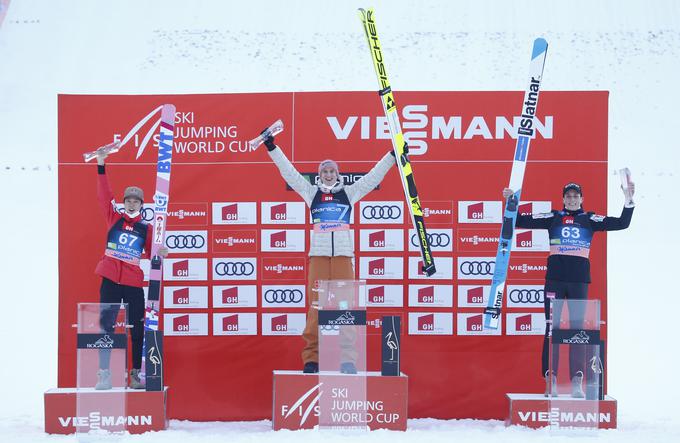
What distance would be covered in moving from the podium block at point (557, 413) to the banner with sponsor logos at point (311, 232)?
676mm

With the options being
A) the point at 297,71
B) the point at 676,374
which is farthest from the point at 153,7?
the point at 676,374

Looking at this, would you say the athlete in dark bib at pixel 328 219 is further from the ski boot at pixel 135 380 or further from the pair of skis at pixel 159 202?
the ski boot at pixel 135 380

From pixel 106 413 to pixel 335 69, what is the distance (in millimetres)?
11657

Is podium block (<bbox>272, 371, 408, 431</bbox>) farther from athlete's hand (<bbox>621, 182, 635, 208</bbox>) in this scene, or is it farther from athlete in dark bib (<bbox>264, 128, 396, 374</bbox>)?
athlete's hand (<bbox>621, 182, 635, 208</bbox>)

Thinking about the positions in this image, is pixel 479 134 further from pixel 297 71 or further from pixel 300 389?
pixel 297 71

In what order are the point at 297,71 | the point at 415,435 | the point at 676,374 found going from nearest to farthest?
the point at 415,435 → the point at 676,374 → the point at 297,71

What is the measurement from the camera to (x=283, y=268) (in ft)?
19.9

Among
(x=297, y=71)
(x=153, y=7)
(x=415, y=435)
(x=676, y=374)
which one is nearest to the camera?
(x=415, y=435)

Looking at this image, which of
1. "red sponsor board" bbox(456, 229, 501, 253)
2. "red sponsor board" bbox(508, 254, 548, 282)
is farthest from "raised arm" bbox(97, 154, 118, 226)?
"red sponsor board" bbox(508, 254, 548, 282)

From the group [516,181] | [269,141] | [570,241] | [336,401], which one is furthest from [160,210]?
[570,241]

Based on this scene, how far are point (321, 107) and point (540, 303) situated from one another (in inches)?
80.2

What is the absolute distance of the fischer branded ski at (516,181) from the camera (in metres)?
5.57

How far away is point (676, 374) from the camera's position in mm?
9047

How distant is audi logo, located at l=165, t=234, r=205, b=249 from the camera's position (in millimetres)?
6047
